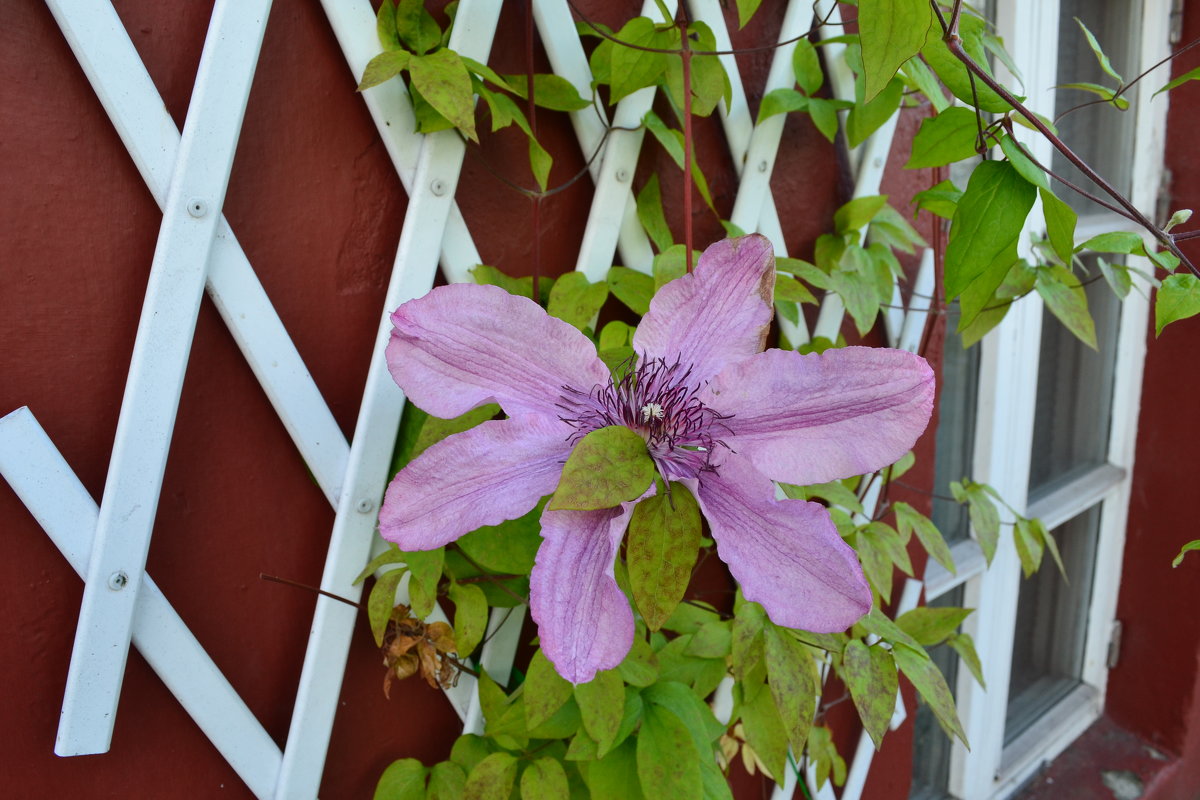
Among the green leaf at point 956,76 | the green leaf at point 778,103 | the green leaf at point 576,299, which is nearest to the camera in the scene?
the green leaf at point 956,76

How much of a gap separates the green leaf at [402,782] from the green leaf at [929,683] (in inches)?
16.5

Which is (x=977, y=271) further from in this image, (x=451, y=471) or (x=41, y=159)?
(x=41, y=159)

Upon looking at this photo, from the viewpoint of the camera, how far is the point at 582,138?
763 mm

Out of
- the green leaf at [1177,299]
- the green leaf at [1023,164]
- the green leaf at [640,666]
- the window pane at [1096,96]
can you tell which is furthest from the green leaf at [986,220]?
the window pane at [1096,96]

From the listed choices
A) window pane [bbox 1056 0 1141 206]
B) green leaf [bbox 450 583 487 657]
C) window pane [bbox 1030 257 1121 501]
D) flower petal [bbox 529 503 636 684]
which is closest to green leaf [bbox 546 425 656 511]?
flower petal [bbox 529 503 636 684]

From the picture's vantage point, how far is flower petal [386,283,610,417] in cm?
49

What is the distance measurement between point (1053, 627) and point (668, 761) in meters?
1.58

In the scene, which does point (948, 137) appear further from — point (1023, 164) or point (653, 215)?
point (653, 215)

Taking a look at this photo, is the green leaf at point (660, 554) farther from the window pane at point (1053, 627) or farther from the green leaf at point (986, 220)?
the window pane at point (1053, 627)

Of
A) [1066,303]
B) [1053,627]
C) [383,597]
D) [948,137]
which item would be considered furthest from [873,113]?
[1053,627]

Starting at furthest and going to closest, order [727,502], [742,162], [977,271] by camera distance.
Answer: [742,162] → [977,271] → [727,502]

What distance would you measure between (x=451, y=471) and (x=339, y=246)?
0.92ft

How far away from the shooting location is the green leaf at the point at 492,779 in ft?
2.27

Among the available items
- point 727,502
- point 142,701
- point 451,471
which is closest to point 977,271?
point 727,502
